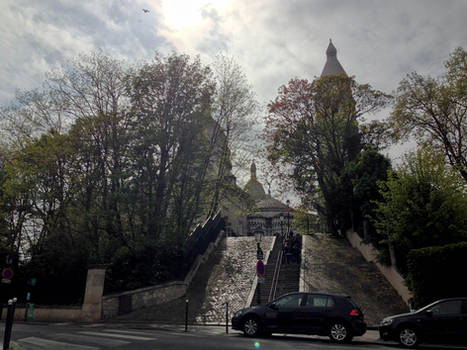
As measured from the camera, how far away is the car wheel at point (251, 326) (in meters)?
10.8

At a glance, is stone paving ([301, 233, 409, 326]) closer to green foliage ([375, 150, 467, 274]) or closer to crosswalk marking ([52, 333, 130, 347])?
green foliage ([375, 150, 467, 274])

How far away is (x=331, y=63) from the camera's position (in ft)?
210

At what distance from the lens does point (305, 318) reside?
1033 cm

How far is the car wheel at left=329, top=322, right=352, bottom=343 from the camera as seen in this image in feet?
32.0

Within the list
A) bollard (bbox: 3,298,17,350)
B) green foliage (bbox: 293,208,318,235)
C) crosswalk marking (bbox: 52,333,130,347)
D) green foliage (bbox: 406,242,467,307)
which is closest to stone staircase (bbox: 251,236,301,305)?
green foliage (bbox: 406,242,467,307)

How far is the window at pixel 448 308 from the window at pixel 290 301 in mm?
3597

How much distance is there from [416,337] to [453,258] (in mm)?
4314

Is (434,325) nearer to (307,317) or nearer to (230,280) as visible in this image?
(307,317)

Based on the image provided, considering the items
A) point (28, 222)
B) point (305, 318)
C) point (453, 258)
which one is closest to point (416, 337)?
point (305, 318)

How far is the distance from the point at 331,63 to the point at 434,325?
60963mm

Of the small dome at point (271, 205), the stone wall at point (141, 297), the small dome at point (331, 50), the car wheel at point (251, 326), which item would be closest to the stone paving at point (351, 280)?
the car wheel at point (251, 326)

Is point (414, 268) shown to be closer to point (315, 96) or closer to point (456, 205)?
point (456, 205)

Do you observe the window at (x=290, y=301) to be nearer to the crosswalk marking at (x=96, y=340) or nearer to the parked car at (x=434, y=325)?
the parked car at (x=434, y=325)

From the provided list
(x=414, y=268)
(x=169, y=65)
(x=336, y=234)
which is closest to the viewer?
(x=414, y=268)
